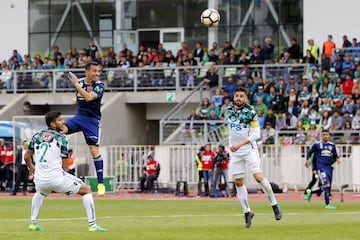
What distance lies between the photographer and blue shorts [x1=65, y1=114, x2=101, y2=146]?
19.2 m

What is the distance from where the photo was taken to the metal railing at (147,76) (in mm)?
41156

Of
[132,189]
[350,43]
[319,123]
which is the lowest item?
[132,189]

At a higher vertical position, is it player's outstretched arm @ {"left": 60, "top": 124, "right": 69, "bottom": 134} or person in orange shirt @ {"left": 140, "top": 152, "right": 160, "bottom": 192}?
player's outstretched arm @ {"left": 60, "top": 124, "right": 69, "bottom": 134}

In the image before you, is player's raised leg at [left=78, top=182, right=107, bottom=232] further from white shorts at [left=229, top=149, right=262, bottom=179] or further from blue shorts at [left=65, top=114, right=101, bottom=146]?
white shorts at [left=229, top=149, right=262, bottom=179]

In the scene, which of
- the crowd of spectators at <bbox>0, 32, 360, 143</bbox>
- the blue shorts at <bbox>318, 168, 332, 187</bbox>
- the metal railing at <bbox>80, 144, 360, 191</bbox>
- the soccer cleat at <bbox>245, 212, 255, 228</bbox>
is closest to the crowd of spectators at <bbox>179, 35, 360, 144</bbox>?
the crowd of spectators at <bbox>0, 32, 360, 143</bbox>

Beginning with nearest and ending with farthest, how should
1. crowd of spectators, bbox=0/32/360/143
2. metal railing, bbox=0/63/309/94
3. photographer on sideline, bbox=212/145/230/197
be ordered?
photographer on sideline, bbox=212/145/230/197, crowd of spectators, bbox=0/32/360/143, metal railing, bbox=0/63/309/94

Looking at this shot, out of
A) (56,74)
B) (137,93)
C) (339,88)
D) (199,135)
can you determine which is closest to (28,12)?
(56,74)

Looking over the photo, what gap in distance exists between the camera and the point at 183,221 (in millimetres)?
20141

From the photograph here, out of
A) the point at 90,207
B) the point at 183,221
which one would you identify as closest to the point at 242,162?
the point at 183,221

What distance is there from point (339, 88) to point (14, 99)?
14758 millimetres

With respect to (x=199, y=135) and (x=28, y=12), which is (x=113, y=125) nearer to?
(x=199, y=135)

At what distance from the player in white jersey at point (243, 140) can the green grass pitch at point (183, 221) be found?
606mm

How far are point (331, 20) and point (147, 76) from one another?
8.16 metres

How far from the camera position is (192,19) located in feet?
156
